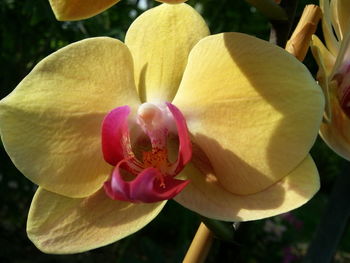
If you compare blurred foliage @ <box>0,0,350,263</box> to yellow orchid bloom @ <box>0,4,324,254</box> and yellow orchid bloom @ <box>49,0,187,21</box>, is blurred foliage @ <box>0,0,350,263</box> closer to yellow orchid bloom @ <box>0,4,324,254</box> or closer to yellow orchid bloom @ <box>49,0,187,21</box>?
yellow orchid bloom @ <box>0,4,324,254</box>

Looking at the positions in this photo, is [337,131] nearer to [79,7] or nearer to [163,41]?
[163,41]

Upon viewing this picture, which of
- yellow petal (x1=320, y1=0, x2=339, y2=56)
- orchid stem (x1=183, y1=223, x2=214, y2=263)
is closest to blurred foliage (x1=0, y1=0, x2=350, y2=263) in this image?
orchid stem (x1=183, y1=223, x2=214, y2=263)

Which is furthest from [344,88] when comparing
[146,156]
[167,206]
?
[167,206]

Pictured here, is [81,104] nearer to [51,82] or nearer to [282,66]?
Answer: [51,82]

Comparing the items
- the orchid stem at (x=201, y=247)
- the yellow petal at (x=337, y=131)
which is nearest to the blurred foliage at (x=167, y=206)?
the orchid stem at (x=201, y=247)

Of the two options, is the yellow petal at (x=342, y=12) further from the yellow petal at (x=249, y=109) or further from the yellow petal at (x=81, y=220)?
the yellow petal at (x=81, y=220)
